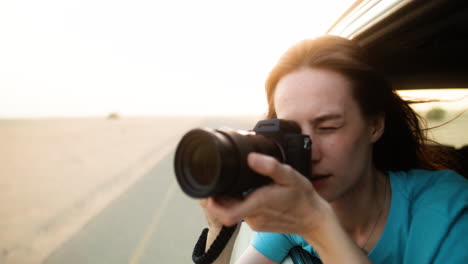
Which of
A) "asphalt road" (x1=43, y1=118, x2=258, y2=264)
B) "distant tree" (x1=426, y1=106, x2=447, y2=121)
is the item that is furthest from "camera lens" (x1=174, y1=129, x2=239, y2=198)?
"asphalt road" (x1=43, y1=118, x2=258, y2=264)

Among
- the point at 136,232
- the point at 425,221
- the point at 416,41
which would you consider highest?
the point at 416,41

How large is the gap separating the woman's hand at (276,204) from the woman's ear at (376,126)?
27.1 inches

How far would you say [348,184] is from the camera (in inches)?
52.6

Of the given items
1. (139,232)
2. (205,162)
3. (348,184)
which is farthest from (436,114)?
(139,232)

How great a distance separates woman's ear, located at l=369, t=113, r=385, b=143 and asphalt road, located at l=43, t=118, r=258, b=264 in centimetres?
275

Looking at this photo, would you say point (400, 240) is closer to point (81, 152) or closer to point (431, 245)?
point (431, 245)

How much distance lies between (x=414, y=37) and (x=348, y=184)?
0.75 meters

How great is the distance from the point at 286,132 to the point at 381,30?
2.07 feet

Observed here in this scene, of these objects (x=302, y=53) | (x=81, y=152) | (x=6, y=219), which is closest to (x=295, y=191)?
(x=302, y=53)

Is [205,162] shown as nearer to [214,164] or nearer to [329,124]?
[214,164]

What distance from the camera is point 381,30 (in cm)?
132

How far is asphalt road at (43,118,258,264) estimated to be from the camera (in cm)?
431

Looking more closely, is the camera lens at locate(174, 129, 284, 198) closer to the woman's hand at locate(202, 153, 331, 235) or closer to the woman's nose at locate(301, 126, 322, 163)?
the woman's hand at locate(202, 153, 331, 235)

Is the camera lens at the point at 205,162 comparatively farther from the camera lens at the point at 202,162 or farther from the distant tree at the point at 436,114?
the distant tree at the point at 436,114
